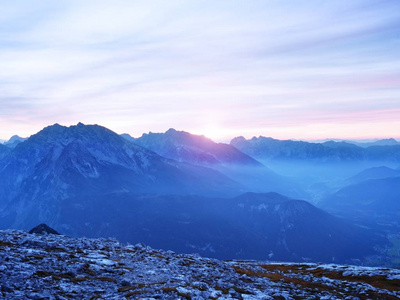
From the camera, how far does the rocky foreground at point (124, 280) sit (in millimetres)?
31156

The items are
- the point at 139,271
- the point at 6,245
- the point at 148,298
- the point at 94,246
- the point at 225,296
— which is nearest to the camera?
the point at 148,298

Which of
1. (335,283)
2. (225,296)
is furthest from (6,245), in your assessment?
(335,283)

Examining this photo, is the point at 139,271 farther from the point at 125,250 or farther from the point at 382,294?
the point at 382,294

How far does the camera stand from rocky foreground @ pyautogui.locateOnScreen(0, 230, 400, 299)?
31.2m

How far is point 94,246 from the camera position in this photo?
186 ft

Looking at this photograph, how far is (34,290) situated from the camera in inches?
1149

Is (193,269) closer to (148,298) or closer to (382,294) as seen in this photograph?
(148,298)

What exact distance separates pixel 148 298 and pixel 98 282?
9904 millimetres

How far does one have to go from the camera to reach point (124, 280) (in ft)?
120

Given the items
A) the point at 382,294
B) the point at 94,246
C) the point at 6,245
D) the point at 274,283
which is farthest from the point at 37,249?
the point at 382,294

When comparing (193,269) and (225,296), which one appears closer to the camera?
(225,296)

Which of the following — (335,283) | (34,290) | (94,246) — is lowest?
(335,283)

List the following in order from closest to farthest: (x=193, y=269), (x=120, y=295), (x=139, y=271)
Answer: (x=120, y=295) → (x=139, y=271) → (x=193, y=269)

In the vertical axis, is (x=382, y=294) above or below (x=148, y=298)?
below
